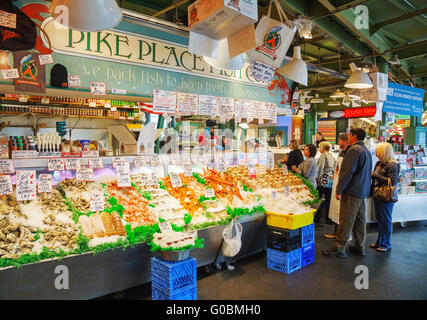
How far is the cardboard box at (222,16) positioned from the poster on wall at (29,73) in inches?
75.8

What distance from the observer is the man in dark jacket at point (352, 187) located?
4.67 m

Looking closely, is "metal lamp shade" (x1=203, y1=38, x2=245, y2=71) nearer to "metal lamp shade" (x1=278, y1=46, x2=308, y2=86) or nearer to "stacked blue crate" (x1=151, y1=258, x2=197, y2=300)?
"metal lamp shade" (x1=278, y1=46, x2=308, y2=86)

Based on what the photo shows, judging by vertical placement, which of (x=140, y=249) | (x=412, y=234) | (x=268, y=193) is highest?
(x=268, y=193)

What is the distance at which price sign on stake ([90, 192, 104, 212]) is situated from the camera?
140 inches

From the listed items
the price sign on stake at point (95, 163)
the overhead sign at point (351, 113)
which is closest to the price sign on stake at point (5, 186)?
the price sign on stake at point (95, 163)

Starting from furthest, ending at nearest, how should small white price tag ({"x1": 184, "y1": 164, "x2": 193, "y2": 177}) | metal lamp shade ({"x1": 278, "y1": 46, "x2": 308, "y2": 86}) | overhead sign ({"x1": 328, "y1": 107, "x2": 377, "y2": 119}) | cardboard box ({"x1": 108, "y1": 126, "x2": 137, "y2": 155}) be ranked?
overhead sign ({"x1": 328, "y1": 107, "x2": 377, "y2": 119})
cardboard box ({"x1": 108, "y1": 126, "x2": 137, "y2": 155})
small white price tag ({"x1": 184, "y1": 164, "x2": 193, "y2": 177})
metal lamp shade ({"x1": 278, "y1": 46, "x2": 308, "y2": 86})

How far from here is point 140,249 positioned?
3.42 meters

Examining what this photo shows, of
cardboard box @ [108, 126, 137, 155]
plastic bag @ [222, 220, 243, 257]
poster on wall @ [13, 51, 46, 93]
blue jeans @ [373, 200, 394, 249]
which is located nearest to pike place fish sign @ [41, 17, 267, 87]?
poster on wall @ [13, 51, 46, 93]

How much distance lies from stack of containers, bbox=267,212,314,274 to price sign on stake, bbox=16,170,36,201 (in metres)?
3.12
